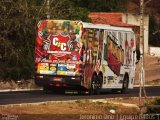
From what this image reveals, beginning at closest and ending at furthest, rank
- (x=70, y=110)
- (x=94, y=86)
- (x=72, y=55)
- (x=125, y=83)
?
1. (x=70, y=110)
2. (x=72, y=55)
3. (x=94, y=86)
4. (x=125, y=83)

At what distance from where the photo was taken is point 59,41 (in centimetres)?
2853

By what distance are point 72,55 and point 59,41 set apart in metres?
0.84

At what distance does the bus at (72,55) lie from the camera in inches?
1118

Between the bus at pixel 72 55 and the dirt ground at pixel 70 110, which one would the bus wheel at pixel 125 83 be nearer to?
the bus at pixel 72 55

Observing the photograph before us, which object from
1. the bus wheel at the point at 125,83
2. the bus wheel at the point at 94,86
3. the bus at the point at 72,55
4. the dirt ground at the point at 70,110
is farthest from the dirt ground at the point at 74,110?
the bus wheel at the point at 125,83

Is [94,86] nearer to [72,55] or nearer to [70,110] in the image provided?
[72,55]

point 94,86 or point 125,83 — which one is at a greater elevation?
point 94,86

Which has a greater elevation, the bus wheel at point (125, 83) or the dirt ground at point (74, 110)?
the dirt ground at point (74, 110)

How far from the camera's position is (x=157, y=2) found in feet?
282

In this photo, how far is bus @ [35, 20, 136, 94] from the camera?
93.2 feet

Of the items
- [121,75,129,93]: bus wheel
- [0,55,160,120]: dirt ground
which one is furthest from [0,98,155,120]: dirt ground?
[121,75,129,93]: bus wheel

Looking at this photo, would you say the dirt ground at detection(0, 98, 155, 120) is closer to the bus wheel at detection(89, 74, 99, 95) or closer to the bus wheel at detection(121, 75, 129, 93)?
the bus wheel at detection(89, 74, 99, 95)

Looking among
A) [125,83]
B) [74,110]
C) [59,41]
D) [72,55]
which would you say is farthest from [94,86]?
[74,110]

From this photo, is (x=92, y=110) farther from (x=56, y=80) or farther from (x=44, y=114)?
(x=56, y=80)
